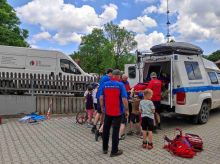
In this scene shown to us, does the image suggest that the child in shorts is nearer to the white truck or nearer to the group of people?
the group of people

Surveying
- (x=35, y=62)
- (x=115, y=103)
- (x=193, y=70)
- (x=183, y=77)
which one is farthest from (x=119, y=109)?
(x=35, y=62)

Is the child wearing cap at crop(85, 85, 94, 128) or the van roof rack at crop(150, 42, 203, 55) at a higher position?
the van roof rack at crop(150, 42, 203, 55)

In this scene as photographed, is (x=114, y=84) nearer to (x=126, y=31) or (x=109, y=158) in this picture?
(x=109, y=158)

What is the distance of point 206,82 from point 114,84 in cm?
488

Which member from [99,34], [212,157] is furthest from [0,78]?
[99,34]

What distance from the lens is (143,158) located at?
5.84 meters

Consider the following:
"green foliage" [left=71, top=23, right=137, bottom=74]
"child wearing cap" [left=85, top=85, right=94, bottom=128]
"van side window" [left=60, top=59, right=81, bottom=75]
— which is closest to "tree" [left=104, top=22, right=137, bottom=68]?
"green foliage" [left=71, top=23, right=137, bottom=74]

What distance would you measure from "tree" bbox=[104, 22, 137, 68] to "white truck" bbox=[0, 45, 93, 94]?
4359 centimetres

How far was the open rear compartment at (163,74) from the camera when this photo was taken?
8.63 metres

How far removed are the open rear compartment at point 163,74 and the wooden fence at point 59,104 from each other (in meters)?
3.49

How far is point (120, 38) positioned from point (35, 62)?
45.9m

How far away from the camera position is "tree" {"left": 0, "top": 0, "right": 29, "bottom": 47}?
2913cm

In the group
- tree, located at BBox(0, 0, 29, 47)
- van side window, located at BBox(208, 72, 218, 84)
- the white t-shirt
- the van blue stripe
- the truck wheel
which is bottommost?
the truck wheel

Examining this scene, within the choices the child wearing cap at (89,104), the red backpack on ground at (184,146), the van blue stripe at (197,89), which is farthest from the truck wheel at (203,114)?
the child wearing cap at (89,104)
